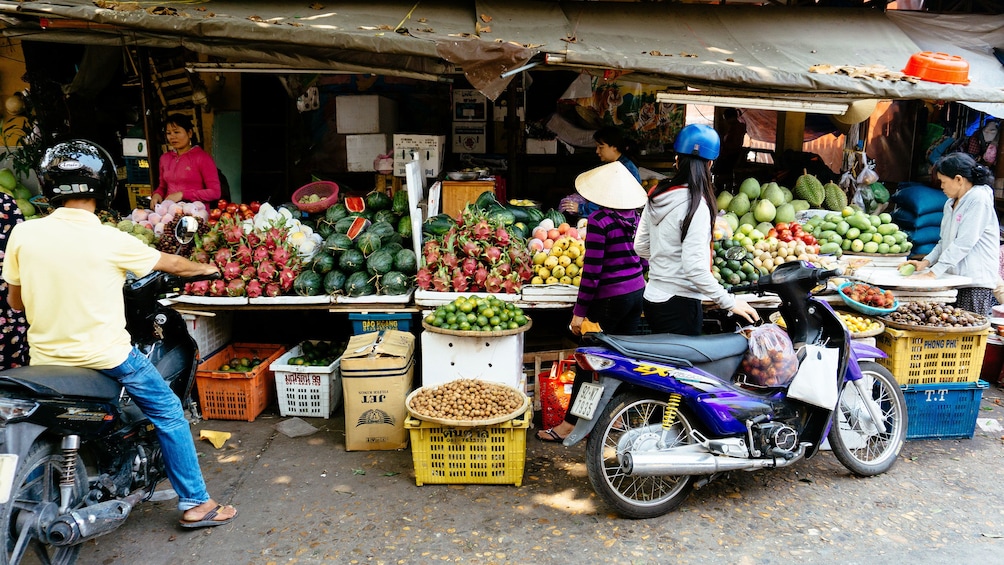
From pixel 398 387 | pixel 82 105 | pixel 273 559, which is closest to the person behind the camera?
pixel 273 559

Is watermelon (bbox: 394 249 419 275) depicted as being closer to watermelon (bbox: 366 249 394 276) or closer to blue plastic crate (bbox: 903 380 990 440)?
watermelon (bbox: 366 249 394 276)

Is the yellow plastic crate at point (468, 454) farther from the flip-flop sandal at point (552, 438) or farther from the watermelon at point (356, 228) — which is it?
the watermelon at point (356, 228)

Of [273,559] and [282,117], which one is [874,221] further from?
[282,117]

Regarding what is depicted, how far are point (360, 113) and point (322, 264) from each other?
2.98 meters

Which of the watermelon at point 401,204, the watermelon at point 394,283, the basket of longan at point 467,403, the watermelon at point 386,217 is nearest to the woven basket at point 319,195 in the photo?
the watermelon at point 386,217

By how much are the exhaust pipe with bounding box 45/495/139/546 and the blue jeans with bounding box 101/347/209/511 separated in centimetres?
31

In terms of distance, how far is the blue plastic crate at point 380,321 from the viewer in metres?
5.38

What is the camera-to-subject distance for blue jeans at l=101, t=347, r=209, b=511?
3338 millimetres

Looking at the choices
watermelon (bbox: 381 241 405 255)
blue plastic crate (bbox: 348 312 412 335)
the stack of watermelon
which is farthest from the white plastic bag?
watermelon (bbox: 381 241 405 255)

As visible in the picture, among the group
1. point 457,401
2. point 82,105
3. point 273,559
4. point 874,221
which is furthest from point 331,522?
point 82,105

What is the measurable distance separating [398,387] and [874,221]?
4.77 m

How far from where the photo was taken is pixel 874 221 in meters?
6.59

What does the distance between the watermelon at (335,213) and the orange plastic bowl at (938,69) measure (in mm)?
5094

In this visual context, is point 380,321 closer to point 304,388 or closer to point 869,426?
point 304,388
